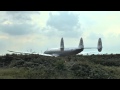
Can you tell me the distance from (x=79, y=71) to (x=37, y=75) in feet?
7.89
